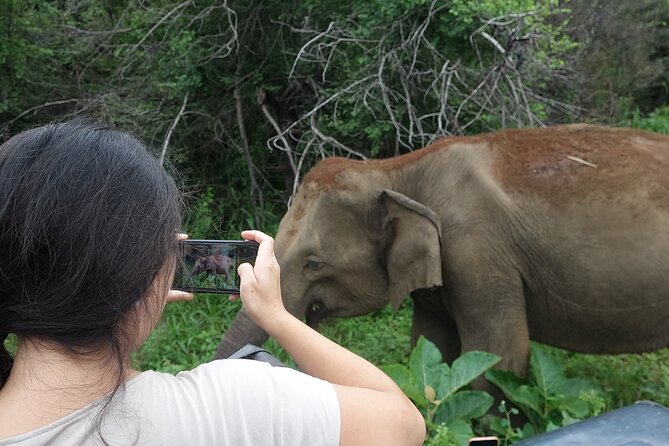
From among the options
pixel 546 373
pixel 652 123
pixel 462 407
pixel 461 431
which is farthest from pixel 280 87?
pixel 652 123

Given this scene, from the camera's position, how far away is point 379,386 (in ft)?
3.66

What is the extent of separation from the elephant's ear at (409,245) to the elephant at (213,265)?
2263 mm

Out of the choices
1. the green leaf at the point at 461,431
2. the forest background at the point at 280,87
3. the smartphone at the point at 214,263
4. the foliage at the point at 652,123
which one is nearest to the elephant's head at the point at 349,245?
the green leaf at the point at 461,431

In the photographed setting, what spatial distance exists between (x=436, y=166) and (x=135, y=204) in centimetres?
301

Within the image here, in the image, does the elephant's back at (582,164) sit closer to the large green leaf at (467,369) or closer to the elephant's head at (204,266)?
the large green leaf at (467,369)

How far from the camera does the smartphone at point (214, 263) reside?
4.50 feet

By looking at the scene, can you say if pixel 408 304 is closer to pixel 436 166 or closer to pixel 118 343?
pixel 436 166

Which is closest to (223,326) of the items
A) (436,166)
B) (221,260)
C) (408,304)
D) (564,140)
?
(408,304)

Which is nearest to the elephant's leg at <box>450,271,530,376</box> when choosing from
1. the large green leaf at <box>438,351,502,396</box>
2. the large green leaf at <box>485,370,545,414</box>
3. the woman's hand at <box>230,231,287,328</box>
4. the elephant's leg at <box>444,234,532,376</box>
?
the elephant's leg at <box>444,234,532,376</box>

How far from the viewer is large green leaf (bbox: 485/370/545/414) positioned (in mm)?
3476

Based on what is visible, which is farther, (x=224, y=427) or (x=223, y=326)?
(x=223, y=326)

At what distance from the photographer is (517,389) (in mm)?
3537

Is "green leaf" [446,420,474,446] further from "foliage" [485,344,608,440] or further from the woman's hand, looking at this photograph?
the woman's hand

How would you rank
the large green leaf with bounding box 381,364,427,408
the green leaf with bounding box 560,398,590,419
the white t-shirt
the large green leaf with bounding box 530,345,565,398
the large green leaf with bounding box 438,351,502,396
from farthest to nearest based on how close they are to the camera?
the large green leaf with bounding box 530,345,565,398 < the green leaf with bounding box 560,398,590,419 < the large green leaf with bounding box 438,351,502,396 < the large green leaf with bounding box 381,364,427,408 < the white t-shirt
